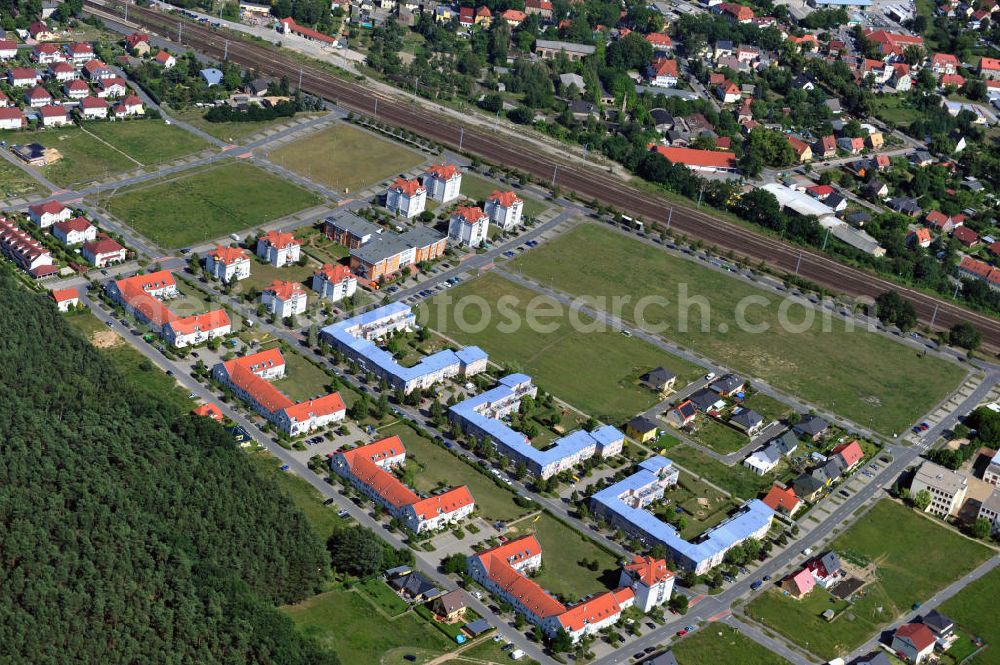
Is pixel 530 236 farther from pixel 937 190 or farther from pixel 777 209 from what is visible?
pixel 937 190

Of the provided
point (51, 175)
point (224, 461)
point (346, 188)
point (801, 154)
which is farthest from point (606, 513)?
point (801, 154)

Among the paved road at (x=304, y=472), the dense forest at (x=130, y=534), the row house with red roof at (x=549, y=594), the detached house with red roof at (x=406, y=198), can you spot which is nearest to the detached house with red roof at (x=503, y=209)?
the detached house with red roof at (x=406, y=198)

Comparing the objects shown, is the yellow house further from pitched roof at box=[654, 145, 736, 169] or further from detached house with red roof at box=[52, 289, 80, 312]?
pitched roof at box=[654, 145, 736, 169]

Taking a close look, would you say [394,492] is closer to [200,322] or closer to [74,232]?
[200,322]

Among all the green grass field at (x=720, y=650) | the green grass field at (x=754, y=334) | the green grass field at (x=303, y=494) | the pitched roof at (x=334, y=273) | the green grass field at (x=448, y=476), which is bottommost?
the green grass field at (x=303, y=494)

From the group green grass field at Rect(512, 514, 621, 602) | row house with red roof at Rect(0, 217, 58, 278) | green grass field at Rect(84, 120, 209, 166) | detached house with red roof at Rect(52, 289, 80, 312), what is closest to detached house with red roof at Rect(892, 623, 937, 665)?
green grass field at Rect(512, 514, 621, 602)

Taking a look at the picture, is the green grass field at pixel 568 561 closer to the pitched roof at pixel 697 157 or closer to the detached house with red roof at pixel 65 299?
the detached house with red roof at pixel 65 299

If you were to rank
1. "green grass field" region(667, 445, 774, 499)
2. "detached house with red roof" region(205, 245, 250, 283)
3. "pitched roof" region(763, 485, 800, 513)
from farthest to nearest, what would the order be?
"detached house with red roof" region(205, 245, 250, 283), "green grass field" region(667, 445, 774, 499), "pitched roof" region(763, 485, 800, 513)
